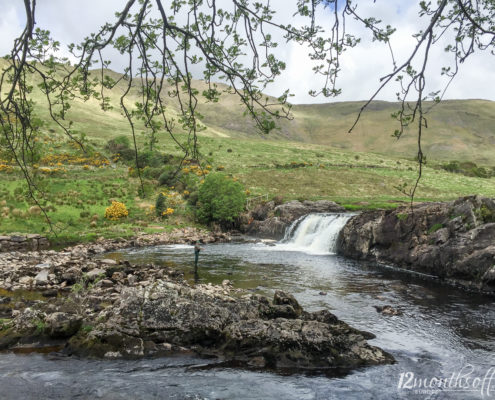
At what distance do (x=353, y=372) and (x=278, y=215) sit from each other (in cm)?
3078

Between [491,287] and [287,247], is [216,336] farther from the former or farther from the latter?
[287,247]

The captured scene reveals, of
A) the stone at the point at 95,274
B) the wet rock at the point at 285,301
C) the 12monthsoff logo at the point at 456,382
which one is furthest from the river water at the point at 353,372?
the stone at the point at 95,274

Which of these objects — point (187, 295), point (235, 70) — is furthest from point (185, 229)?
point (235, 70)

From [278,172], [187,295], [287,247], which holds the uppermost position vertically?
[278,172]

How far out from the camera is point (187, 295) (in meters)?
11.9

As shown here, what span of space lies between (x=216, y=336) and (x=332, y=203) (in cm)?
3276

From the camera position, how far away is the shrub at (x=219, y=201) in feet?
135

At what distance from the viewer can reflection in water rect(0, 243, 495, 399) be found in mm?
8500

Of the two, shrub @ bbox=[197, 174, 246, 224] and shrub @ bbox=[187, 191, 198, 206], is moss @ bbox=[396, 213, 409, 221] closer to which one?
shrub @ bbox=[197, 174, 246, 224]

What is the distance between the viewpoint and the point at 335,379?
918cm

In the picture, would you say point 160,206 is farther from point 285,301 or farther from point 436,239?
point 285,301

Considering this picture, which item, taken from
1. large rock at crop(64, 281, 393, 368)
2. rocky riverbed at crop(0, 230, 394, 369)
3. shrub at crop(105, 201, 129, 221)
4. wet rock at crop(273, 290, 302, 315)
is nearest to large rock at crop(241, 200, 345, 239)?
shrub at crop(105, 201, 129, 221)

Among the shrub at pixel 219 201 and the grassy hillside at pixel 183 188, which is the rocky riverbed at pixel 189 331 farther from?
the shrub at pixel 219 201

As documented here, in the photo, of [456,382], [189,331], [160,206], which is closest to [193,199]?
[160,206]
